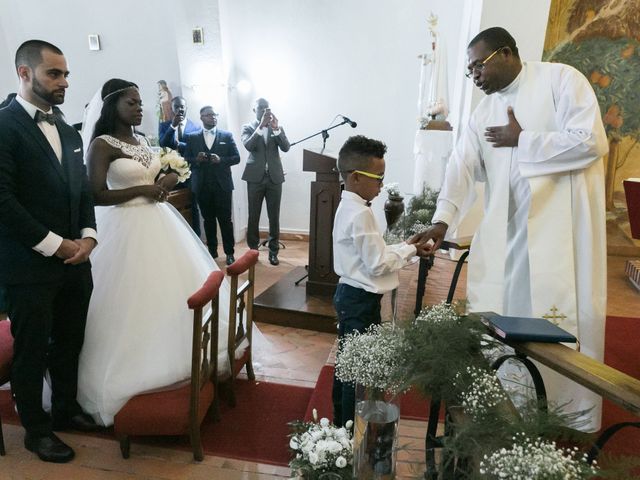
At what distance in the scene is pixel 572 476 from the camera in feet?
2.46

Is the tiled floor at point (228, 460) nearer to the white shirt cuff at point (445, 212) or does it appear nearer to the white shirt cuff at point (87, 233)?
the white shirt cuff at point (445, 212)

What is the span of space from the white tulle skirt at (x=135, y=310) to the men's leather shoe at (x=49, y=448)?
21cm

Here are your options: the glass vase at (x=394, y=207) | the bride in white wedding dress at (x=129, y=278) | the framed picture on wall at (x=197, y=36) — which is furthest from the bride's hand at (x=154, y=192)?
the framed picture on wall at (x=197, y=36)

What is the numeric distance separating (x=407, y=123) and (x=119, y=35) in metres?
4.48

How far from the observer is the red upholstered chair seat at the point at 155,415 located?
2.14m

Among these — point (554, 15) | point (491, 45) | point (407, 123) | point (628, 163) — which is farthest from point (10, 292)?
point (628, 163)

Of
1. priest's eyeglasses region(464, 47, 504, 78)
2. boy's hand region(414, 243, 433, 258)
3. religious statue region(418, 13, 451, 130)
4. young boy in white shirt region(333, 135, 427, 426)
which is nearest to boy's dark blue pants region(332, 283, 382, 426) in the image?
young boy in white shirt region(333, 135, 427, 426)

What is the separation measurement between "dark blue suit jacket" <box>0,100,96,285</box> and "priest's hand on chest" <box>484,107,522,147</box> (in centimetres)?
207

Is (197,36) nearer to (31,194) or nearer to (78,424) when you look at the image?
(31,194)

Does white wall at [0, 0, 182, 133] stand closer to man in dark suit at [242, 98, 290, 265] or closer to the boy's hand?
man in dark suit at [242, 98, 290, 265]

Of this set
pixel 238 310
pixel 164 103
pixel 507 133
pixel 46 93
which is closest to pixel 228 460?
pixel 238 310

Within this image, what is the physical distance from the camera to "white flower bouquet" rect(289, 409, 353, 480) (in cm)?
131

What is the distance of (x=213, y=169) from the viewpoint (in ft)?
18.2

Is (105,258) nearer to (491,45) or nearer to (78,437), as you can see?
(78,437)
